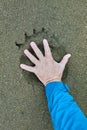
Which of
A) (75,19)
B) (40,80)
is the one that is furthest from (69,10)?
(40,80)

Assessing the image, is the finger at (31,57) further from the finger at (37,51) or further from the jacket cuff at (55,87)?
the jacket cuff at (55,87)

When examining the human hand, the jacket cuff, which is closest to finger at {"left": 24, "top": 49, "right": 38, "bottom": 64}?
the human hand

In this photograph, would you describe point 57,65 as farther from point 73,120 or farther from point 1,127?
point 1,127

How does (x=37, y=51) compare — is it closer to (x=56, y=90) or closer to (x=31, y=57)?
(x=31, y=57)

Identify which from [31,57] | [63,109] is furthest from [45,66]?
[63,109]

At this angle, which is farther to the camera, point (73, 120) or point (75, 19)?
point (75, 19)

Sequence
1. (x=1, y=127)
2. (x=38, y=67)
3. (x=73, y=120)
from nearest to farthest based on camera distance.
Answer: (x=73, y=120) < (x=38, y=67) < (x=1, y=127)

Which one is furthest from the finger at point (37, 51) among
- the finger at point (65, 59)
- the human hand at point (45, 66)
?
the finger at point (65, 59)
